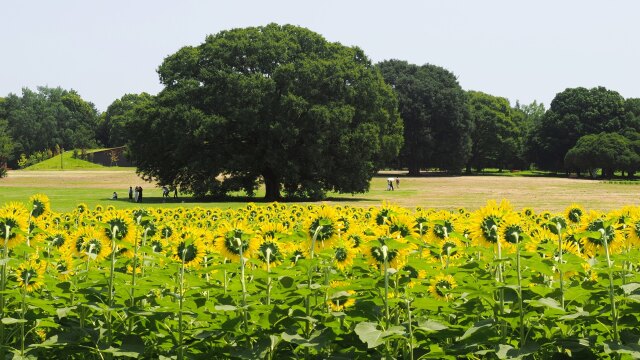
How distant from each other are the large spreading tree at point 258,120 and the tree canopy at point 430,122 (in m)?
44.2

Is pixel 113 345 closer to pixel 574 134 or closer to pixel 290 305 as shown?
pixel 290 305

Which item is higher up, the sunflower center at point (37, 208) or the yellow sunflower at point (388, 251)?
the sunflower center at point (37, 208)

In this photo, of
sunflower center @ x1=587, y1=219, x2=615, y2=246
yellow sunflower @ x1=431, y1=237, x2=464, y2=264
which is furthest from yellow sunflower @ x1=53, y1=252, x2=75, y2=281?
sunflower center @ x1=587, y1=219, x2=615, y2=246

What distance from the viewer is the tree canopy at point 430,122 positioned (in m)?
92.9

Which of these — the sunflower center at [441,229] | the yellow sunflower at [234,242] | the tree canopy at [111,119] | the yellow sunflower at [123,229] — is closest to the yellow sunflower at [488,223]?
the yellow sunflower at [234,242]

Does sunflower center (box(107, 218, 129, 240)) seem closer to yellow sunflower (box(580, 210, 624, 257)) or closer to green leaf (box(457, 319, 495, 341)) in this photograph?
green leaf (box(457, 319, 495, 341))

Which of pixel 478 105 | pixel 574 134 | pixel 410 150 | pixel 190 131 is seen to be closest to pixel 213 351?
pixel 190 131

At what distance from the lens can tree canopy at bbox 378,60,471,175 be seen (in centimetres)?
9294

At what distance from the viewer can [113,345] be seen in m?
4.22

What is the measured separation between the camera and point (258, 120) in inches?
1716

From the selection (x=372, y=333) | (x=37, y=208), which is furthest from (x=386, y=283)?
(x=37, y=208)

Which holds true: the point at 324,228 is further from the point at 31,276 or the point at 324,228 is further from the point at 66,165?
the point at 66,165

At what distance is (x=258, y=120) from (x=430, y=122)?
54.4 m

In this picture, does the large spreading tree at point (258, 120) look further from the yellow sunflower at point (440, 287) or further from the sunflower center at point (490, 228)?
the sunflower center at point (490, 228)
